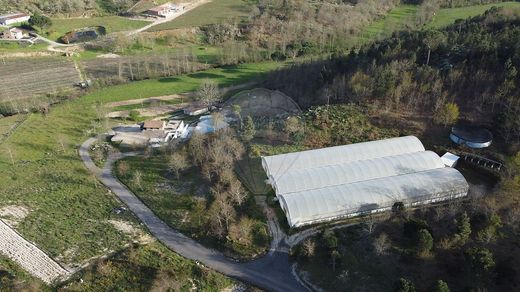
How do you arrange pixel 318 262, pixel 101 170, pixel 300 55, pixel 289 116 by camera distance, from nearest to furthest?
1. pixel 318 262
2. pixel 101 170
3. pixel 289 116
4. pixel 300 55

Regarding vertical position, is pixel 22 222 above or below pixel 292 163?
below

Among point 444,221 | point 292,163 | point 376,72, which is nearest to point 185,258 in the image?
point 292,163

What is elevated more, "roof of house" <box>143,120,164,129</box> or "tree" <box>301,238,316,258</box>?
"roof of house" <box>143,120,164,129</box>

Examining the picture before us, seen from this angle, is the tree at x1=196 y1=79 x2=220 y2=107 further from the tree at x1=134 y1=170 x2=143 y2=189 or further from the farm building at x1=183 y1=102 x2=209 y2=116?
the tree at x1=134 y1=170 x2=143 y2=189

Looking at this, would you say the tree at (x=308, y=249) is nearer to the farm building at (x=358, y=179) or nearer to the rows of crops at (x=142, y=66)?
the farm building at (x=358, y=179)

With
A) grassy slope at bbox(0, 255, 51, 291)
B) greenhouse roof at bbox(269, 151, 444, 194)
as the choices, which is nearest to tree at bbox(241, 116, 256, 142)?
greenhouse roof at bbox(269, 151, 444, 194)

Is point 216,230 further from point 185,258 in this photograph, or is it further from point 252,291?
point 252,291
